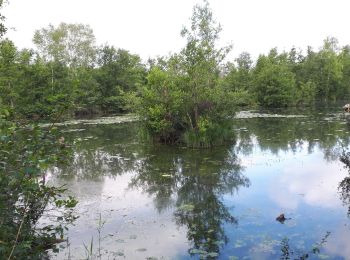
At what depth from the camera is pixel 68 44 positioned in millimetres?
48719

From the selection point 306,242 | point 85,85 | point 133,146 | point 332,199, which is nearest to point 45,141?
point 306,242

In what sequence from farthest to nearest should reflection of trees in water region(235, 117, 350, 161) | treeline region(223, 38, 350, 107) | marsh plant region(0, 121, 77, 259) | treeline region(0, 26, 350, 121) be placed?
treeline region(223, 38, 350, 107) → treeline region(0, 26, 350, 121) → reflection of trees in water region(235, 117, 350, 161) → marsh plant region(0, 121, 77, 259)

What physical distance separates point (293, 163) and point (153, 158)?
4.96 meters

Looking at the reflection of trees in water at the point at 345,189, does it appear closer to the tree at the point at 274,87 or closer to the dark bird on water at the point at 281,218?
the dark bird on water at the point at 281,218

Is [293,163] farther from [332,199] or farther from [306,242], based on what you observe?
[306,242]

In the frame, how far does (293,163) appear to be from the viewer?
1131cm

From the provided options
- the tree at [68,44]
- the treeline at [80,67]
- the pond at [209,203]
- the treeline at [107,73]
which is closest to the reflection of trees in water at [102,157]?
the pond at [209,203]

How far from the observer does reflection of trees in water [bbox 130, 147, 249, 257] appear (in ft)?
19.8

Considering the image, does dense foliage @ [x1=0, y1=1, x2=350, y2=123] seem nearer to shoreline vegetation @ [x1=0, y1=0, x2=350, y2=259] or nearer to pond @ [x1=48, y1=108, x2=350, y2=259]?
shoreline vegetation @ [x1=0, y1=0, x2=350, y2=259]

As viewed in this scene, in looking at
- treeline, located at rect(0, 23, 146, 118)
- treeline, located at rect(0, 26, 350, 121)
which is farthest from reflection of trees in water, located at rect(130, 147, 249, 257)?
treeline, located at rect(0, 23, 146, 118)

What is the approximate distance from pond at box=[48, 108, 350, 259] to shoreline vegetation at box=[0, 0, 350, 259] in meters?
0.65

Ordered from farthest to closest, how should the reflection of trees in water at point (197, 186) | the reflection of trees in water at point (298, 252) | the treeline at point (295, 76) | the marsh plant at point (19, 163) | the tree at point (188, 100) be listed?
the treeline at point (295, 76) → the tree at point (188, 100) → the reflection of trees in water at point (197, 186) → the reflection of trees in water at point (298, 252) → the marsh plant at point (19, 163)

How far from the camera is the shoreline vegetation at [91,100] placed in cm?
359

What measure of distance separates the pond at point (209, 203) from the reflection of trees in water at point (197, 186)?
A: 2cm
